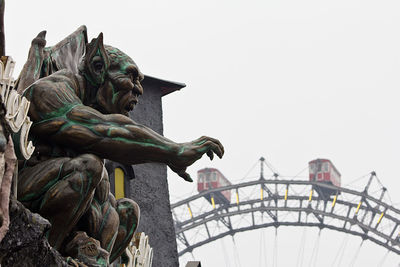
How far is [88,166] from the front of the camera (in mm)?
7145

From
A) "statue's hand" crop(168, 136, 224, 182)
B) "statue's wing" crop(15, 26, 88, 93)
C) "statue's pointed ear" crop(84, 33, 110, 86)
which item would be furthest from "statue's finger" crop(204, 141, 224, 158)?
"statue's wing" crop(15, 26, 88, 93)

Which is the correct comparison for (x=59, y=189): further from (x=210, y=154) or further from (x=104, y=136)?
(x=210, y=154)

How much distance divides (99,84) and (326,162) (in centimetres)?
5969

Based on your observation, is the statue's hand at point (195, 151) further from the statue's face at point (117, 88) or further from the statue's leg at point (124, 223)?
the statue's face at point (117, 88)

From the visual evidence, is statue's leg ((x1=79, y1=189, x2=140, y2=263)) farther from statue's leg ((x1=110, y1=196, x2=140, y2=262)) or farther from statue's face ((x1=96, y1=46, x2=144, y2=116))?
statue's face ((x1=96, y1=46, x2=144, y2=116))

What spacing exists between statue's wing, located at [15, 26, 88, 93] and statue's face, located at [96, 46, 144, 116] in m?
0.63

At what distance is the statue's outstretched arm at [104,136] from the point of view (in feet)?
24.2

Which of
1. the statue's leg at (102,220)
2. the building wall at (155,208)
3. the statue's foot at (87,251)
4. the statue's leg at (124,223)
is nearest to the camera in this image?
the statue's foot at (87,251)

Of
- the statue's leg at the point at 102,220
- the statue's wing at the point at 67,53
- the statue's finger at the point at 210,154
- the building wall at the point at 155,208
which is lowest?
the statue's leg at the point at 102,220

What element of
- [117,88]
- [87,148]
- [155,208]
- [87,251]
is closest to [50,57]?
[117,88]

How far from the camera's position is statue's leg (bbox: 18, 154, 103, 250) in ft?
23.2

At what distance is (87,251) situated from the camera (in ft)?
23.3

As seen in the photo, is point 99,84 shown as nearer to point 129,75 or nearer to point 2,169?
point 129,75

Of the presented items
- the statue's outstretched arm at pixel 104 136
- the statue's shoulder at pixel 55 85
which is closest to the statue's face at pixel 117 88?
the statue's shoulder at pixel 55 85
